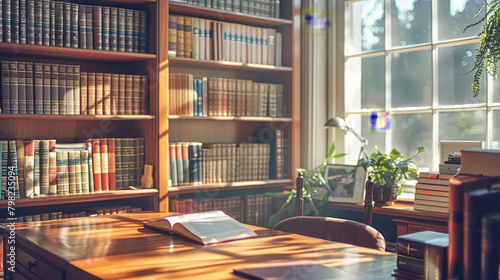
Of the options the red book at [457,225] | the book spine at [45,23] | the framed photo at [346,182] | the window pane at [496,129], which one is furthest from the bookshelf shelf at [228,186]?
the red book at [457,225]

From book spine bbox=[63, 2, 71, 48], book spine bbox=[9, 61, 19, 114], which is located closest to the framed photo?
book spine bbox=[63, 2, 71, 48]

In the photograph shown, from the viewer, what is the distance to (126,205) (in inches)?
129

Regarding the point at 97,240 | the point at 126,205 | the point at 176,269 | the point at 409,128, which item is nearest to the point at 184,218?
the point at 97,240

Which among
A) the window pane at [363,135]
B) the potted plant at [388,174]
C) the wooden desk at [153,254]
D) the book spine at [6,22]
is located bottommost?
the wooden desk at [153,254]

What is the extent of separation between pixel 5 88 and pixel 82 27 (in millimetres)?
532

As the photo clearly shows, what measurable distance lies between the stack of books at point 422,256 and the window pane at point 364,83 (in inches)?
86.5

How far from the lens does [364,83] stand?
11.9 ft

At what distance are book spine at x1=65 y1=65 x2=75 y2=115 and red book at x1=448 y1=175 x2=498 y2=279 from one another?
89.2 inches

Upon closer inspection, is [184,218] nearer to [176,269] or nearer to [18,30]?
[176,269]

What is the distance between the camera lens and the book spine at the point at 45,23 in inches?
109

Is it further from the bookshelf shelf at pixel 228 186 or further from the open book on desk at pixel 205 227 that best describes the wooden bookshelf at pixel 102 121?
the open book on desk at pixel 205 227

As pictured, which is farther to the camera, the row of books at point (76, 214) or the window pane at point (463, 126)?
the window pane at point (463, 126)

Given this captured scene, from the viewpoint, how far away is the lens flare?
3424 millimetres

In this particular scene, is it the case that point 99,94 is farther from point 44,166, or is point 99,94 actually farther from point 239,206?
point 239,206
